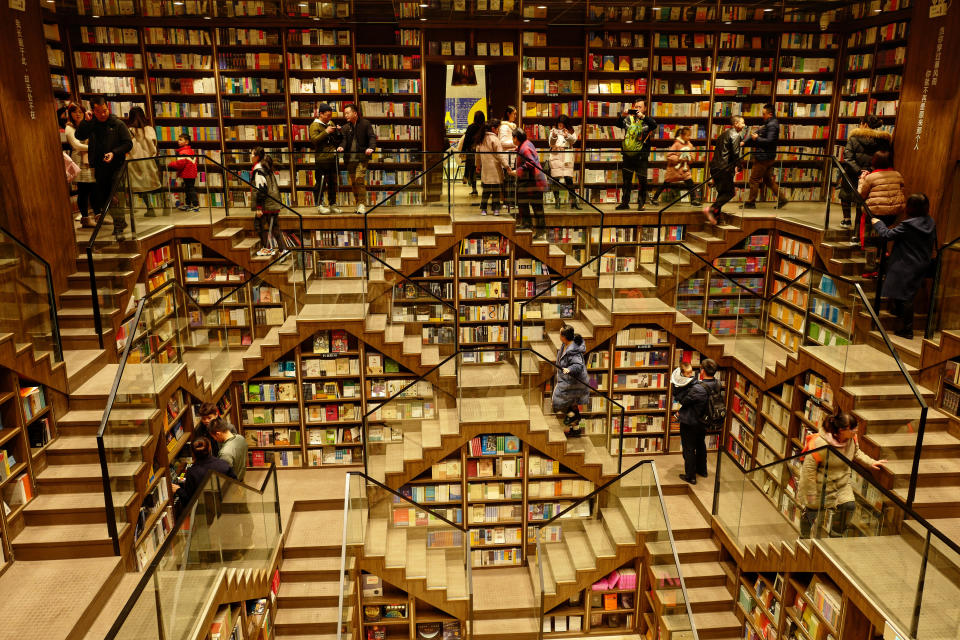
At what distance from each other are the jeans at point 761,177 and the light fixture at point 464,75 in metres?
4.99

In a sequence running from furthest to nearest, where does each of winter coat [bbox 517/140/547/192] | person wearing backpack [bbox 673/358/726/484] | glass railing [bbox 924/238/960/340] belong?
winter coat [bbox 517/140/547/192]
person wearing backpack [bbox 673/358/726/484]
glass railing [bbox 924/238/960/340]

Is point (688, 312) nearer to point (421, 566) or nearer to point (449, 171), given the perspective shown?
point (449, 171)

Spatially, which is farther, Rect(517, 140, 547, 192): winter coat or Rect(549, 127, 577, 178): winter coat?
Rect(549, 127, 577, 178): winter coat

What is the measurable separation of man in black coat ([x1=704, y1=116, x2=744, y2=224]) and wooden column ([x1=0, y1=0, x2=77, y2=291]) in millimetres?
7417

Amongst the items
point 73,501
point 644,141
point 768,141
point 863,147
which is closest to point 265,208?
point 73,501

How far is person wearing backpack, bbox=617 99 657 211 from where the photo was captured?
30.5 ft

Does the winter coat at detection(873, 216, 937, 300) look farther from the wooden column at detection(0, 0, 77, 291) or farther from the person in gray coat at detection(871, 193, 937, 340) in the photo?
the wooden column at detection(0, 0, 77, 291)

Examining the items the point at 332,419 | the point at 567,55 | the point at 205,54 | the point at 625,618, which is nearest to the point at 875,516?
the point at 625,618

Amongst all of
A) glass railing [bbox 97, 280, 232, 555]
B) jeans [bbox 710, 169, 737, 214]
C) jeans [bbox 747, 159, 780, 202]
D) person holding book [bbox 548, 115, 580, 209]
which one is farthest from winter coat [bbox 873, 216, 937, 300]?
glass railing [bbox 97, 280, 232, 555]

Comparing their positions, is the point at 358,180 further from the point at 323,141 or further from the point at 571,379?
the point at 571,379

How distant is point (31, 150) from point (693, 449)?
7.24 metres

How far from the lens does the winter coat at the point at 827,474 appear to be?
5.18 metres

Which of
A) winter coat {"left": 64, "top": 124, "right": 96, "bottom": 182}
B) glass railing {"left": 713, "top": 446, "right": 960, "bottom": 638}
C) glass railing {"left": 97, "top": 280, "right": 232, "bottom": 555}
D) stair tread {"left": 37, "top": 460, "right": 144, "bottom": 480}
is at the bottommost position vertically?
glass railing {"left": 713, "top": 446, "right": 960, "bottom": 638}

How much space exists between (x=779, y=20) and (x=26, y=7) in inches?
364
